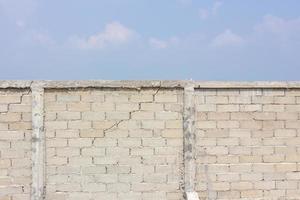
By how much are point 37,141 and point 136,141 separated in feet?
5.02

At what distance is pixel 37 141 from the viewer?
285 inches

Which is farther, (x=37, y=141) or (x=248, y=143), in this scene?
(x=248, y=143)

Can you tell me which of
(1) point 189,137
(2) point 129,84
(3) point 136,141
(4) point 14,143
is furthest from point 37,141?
(1) point 189,137

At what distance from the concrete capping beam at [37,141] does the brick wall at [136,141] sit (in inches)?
0.6

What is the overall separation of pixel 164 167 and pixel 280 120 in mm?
2042

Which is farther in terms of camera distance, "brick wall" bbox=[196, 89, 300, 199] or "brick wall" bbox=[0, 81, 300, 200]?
"brick wall" bbox=[196, 89, 300, 199]

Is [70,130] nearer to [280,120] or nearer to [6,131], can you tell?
[6,131]

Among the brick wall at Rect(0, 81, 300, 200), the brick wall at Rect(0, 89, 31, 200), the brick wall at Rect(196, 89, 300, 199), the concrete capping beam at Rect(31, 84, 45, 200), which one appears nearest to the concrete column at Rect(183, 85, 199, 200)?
the brick wall at Rect(0, 81, 300, 200)

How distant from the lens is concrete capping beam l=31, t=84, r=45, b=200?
23.8 ft

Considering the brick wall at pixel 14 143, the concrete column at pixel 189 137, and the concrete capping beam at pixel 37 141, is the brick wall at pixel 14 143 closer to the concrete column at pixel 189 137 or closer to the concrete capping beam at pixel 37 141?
the concrete capping beam at pixel 37 141

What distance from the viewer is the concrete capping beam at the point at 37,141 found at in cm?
725

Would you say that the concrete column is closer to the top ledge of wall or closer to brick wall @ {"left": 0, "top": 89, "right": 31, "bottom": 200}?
the top ledge of wall

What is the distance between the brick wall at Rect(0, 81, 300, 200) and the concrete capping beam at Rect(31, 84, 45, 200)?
0.05 feet

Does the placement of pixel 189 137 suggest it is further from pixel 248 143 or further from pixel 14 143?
pixel 14 143
